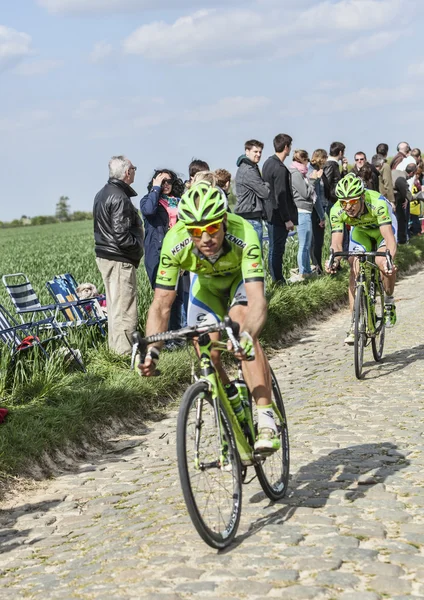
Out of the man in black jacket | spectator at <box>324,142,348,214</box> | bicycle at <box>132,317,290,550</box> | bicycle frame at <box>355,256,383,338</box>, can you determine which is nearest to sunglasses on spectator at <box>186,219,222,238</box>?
bicycle at <box>132,317,290,550</box>

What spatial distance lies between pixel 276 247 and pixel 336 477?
32.0 feet

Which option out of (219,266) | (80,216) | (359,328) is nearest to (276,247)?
(359,328)

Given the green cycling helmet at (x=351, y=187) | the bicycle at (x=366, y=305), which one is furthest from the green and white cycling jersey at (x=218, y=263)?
the green cycling helmet at (x=351, y=187)

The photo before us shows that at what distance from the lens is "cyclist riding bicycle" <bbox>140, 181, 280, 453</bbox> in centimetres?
596

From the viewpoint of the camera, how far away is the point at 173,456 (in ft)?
28.1

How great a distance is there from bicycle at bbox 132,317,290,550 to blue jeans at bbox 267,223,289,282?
1035 cm

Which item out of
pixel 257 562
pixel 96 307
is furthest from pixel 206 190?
pixel 96 307

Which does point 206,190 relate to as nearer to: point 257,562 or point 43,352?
point 257,562

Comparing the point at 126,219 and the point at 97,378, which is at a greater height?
the point at 126,219

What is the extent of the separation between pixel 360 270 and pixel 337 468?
4.54m

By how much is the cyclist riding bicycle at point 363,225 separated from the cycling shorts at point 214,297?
4404 mm

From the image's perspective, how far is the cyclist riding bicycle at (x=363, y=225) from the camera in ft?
36.9

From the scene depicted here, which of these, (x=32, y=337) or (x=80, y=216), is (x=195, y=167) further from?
(x=80, y=216)

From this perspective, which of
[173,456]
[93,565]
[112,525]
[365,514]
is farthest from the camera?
[173,456]
